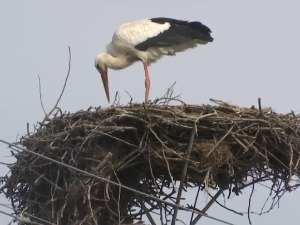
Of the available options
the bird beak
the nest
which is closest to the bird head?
the bird beak

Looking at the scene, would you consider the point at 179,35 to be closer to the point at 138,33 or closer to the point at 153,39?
the point at 153,39

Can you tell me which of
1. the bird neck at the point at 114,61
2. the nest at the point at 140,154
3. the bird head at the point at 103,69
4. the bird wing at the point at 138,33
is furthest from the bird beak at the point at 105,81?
the nest at the point at 140,154

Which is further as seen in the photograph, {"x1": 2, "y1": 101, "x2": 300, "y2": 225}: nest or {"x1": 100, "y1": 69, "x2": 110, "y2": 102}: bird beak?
{"x1": 100, "y1": 69, "x2": 110, "y2": 102}: bird beak

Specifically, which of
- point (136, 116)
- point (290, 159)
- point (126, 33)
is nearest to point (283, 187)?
point (290, 159)

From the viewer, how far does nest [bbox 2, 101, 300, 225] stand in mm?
7422

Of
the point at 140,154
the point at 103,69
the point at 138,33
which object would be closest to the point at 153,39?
the point at 138,33

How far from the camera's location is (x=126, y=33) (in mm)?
9719

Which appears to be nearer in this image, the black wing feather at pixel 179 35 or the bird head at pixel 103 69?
the black wing feather at pixel 179 35

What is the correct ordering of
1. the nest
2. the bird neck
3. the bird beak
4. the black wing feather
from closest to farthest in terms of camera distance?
the nest
the black wing feather
the bird neck
the bird beak

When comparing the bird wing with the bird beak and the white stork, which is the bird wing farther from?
the bird beak

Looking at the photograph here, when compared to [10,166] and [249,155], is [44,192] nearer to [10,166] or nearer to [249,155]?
[10,166]

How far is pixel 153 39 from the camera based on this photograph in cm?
970

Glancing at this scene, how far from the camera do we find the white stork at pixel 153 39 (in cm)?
967

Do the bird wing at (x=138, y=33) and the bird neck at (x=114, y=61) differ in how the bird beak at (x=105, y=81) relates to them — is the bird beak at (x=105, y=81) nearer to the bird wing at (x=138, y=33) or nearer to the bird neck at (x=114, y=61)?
the bird neck at (x=114, y=61)
